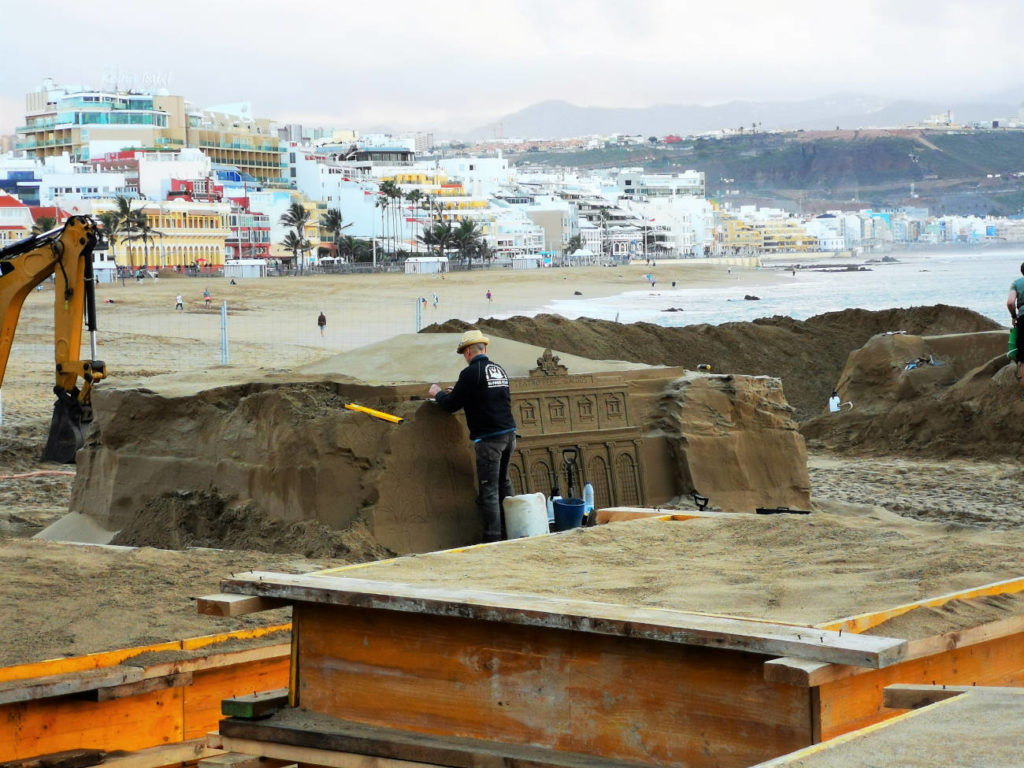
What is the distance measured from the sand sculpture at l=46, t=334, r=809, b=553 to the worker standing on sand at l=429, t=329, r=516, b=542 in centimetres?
48

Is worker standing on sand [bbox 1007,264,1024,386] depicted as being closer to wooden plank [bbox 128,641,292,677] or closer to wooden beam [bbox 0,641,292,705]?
wooden plank [bbox 128,641,292,677]

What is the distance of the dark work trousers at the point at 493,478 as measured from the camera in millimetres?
9516

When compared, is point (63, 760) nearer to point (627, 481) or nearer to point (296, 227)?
point (627, 481)

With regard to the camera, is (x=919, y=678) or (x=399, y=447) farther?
(x=399, y=447)

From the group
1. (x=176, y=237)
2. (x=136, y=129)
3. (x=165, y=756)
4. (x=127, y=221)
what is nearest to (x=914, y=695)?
(x=165, y=756)

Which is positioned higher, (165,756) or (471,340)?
(471,340)

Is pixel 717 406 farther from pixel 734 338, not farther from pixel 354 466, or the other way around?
pixel 734 338

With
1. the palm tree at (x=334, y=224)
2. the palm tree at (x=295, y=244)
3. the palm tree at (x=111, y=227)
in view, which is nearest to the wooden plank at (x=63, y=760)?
the palm tree at (x=111, y=227)

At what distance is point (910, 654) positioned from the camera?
167 inches

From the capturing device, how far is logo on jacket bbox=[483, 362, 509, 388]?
9.33 meters

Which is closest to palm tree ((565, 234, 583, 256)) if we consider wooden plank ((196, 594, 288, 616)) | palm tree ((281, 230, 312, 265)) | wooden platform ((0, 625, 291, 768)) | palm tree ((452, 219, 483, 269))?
palm tree ((452, 219, 483, 269))

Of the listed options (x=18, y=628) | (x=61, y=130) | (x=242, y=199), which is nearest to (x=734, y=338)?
(x=18, y=628)

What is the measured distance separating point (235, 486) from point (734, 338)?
54.3ft

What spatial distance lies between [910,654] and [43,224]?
7837 centimetres
